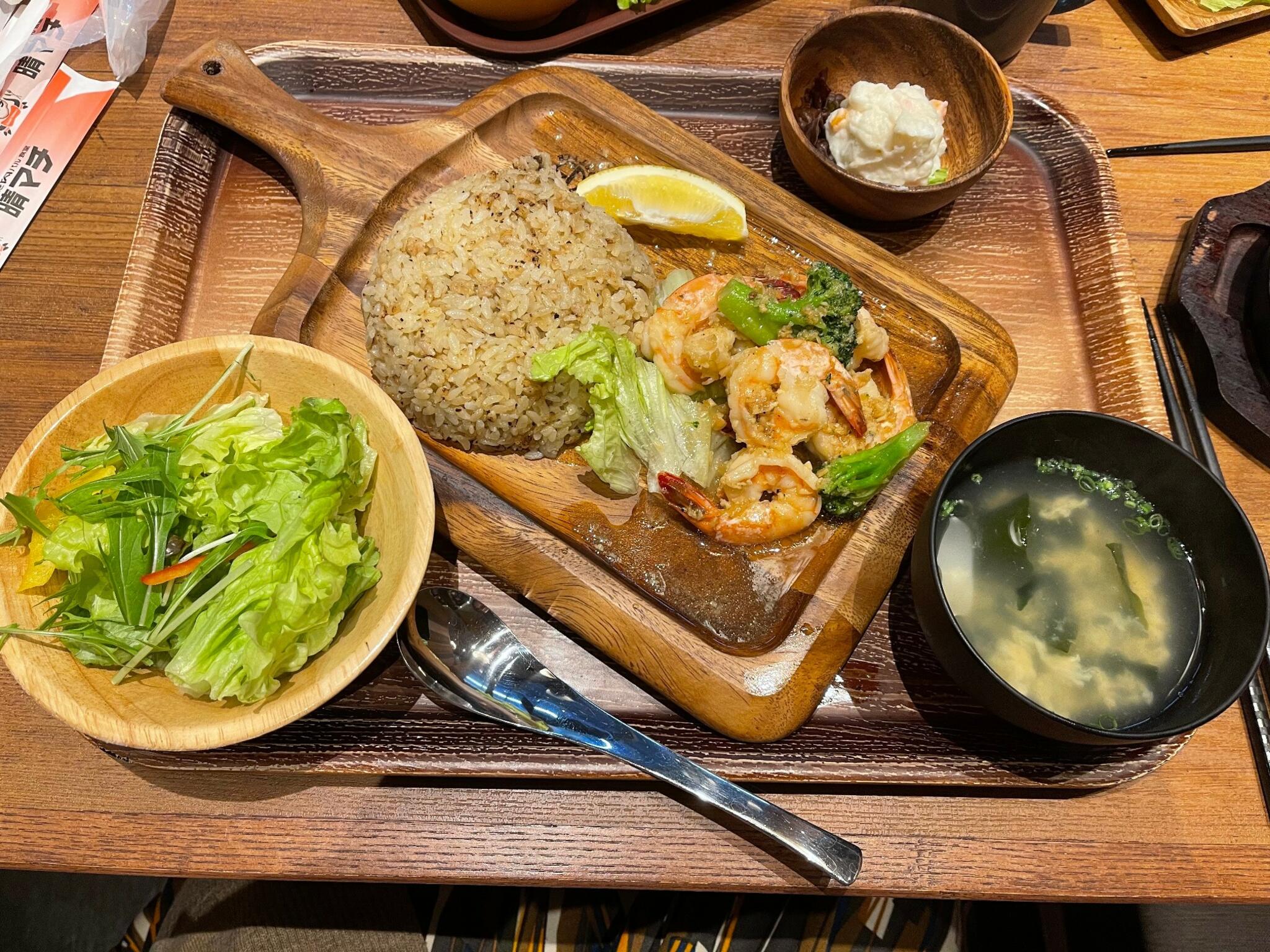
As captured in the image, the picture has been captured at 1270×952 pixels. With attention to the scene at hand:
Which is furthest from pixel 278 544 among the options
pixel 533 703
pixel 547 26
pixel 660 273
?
pixel 547 26

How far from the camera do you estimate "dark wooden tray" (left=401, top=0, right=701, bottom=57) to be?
2.77 metres

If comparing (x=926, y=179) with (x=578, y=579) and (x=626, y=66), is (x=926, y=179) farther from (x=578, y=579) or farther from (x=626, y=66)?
(x=578, y=579)

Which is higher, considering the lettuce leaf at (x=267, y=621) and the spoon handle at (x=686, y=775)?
the lettuce leaf at (x=267, y=621)

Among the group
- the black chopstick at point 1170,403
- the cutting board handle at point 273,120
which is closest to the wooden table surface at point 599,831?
the black chopstick at point 1170,403

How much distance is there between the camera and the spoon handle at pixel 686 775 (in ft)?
5.74

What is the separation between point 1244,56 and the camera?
3.01 metres

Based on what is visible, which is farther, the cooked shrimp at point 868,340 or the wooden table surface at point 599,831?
the cooked shrimp at point 868,340

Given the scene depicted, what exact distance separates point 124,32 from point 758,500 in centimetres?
299

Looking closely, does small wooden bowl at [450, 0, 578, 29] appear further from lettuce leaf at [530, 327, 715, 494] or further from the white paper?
the white paper

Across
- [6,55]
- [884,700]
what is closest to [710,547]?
[884,700]

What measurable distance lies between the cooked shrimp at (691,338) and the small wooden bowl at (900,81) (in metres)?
0.57

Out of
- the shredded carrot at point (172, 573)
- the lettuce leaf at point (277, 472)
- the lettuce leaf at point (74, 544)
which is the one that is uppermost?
the lettuce leaf at point (277, 472)

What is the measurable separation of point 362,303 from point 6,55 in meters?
2.10

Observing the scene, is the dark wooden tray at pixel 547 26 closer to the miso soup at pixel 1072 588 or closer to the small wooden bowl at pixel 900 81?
the small wooden bowl at pixel 900 81
